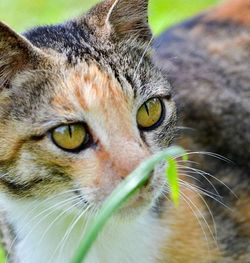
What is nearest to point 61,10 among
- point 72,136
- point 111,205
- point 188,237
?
point 188,237

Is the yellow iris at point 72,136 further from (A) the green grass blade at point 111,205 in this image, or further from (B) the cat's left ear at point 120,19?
(A) the green grass blade at point 111,205

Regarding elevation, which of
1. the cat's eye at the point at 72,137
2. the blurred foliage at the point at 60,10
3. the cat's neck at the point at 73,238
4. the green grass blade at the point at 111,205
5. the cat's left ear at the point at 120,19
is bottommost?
the cat's neck at the point at 73,238

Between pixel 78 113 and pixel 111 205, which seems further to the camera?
pixel 78 113

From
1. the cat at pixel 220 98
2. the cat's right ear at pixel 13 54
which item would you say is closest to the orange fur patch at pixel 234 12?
the cat at pixel 220 98

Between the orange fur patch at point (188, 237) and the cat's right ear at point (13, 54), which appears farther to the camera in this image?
the orange fur patch at point (188, 237)

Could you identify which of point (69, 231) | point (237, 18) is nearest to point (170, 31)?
point (237, 18)

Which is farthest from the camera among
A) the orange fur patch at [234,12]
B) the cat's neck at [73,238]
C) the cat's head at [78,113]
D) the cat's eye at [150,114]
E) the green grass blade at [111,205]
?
the orange fur patch at [234,12]

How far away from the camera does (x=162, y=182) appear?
289 cm

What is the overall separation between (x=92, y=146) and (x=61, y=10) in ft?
12.6

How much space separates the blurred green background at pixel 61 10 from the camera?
6094 mm

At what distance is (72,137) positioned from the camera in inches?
109

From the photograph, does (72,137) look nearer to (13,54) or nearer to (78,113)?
(78,113)

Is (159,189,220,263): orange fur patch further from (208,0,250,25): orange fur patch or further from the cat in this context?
(208,0,250,25): orange fur patch

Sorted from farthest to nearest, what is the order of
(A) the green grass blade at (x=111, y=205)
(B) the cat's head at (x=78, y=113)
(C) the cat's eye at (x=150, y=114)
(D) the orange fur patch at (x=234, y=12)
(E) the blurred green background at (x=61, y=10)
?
(E) the blurred green background at (x=61, y=10) → (D) the orange fur patch at (x=234, y=12) → (C) the cat's eye at (x=150, y=114) → (B) the cat's head at (x=78, y=113) → (A) the green grass blade at (x=111, y=205)
